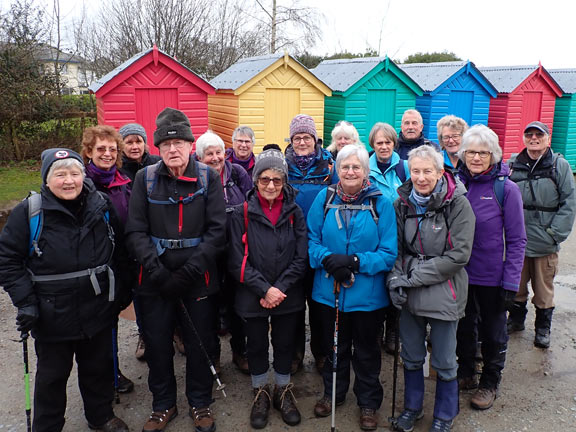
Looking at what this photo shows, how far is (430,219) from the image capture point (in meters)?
3.38

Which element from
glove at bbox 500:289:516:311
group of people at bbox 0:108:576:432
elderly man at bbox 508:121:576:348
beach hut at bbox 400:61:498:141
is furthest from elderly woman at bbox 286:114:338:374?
beach hut at bbox 400:61:498:141

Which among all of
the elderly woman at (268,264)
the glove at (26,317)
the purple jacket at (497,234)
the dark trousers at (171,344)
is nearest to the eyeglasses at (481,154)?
the purple jacket at (497,234)

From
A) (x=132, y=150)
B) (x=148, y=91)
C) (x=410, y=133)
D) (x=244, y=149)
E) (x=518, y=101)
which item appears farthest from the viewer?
(x=518, y=101)

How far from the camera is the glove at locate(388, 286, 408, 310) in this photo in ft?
11.0

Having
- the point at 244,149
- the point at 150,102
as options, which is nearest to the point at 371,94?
the point at 150,102

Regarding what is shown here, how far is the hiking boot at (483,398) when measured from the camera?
3.80 metres

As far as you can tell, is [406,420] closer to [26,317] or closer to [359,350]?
[359,350]

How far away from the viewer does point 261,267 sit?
3.51 metres

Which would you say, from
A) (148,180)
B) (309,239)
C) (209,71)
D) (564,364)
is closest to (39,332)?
(148,180)

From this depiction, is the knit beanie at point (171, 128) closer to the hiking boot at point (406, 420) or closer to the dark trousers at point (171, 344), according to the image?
the dark trousers at point (171, 344)

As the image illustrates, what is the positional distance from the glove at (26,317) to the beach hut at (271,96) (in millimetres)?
6854

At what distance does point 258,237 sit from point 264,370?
3.26ft

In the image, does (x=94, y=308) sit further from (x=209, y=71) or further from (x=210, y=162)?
(x=209, y=71)

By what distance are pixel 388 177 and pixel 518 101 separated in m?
9.08
